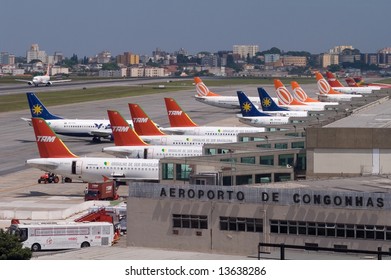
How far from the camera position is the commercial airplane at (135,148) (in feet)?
364

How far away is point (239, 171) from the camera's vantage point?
7462 centimetres

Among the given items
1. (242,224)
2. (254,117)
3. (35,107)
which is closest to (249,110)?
(254,117)

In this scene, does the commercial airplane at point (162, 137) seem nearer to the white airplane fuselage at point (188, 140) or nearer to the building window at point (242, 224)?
the white airplane fuselage at point (188, 140)

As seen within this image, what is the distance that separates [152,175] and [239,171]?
30954 millimetres

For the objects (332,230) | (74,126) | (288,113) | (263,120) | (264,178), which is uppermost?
(288,113)

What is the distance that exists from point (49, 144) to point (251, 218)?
51598mm

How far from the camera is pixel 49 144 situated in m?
107

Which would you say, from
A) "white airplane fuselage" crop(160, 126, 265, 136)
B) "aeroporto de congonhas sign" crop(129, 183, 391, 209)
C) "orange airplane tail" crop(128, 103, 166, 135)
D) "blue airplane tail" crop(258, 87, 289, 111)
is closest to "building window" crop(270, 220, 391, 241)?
"aeroporto de congonhas sign" crop(129, 183, 391, 209)

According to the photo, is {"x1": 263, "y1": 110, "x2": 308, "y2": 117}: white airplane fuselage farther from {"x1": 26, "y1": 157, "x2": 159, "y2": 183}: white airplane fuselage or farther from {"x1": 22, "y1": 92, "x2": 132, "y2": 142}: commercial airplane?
{"x1": 26, "y1": 157, "x2": 159, "y2": 183}: white airplane fuselage

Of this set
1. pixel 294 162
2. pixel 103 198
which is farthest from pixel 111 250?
Answer: pixel 103 198

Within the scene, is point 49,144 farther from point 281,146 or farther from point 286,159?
point 286,159

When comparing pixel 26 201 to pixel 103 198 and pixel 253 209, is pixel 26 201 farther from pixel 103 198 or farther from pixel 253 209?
pixel 253 209

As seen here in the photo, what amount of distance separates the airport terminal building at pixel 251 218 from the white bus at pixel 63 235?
16.8 meters

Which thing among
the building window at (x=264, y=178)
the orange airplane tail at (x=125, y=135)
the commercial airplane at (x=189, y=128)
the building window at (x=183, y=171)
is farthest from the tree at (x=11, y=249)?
the commercial airplane at (x=189, y=128)
